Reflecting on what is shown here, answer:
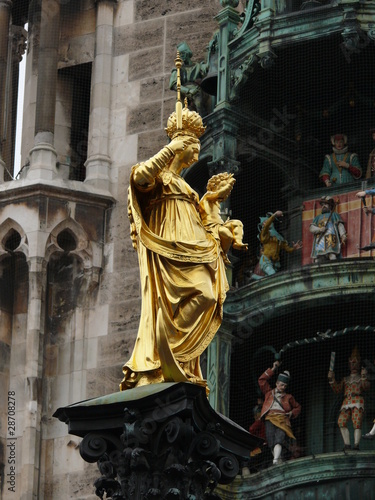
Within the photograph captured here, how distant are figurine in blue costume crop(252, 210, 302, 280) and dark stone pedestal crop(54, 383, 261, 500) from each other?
382 inches

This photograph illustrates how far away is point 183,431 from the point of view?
14539 millimetres

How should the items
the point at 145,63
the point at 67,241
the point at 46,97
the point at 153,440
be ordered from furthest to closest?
1. the point at 145,63
2. the point at 46,97
3. the point at 67,241
4. the point at 153,440

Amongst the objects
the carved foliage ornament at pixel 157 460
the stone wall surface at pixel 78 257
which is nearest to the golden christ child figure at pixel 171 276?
the carved foliage ornament at pixel 157 460

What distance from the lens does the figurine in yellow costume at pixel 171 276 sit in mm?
15219

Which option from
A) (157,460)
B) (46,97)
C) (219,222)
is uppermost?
(46,97)

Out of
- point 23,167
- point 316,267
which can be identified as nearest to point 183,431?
point 316,267

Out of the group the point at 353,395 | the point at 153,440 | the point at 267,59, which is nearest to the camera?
the point at 153,440

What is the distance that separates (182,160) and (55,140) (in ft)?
36.8

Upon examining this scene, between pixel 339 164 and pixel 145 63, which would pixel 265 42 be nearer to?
pixel 339 164

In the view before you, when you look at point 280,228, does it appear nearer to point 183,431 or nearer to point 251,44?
point 251,44

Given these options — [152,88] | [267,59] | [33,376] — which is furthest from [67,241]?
[267,59]

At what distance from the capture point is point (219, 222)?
631 inches

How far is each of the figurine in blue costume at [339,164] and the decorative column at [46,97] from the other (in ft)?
11.1

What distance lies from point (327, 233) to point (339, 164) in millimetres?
1153
